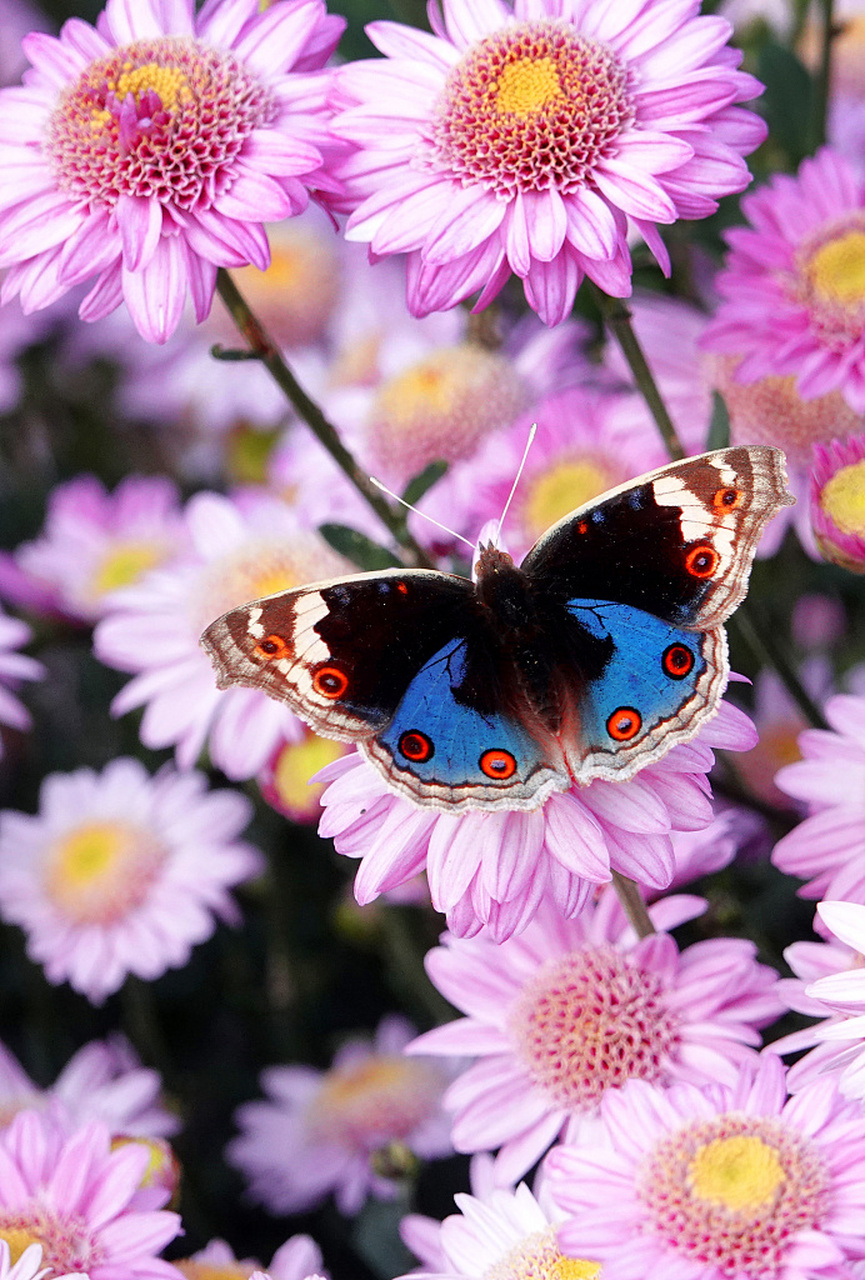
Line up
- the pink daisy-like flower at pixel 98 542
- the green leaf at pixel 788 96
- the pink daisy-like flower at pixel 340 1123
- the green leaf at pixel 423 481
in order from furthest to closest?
the pink daisy-like flower at pixel 98 542 < the green leaf at pixel 788 96 < the pink daisy-like flower at pixel 340 1123 < the green leaf at pixel 423 481

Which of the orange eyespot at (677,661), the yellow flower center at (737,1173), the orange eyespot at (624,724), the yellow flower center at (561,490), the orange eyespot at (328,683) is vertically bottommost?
the yellow flower center at (737,1173)

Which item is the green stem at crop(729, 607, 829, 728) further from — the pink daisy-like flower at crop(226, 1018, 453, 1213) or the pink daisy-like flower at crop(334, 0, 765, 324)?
the pink daisy-like flower at crop(226, 1018, 453, 1213)

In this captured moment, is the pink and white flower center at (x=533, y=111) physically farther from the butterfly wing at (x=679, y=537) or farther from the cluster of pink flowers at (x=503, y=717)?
the butterfly wing at (x=679, y=537)

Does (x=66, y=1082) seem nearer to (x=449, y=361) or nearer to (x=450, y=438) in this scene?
(x=450, y=438)

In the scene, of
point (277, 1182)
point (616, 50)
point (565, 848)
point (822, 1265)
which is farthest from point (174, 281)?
point (277, 1182)

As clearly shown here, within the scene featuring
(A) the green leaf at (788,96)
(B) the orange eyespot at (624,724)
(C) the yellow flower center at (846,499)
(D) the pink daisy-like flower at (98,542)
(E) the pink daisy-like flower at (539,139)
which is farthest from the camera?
(D) the pink daisy-like flower at (98,542)

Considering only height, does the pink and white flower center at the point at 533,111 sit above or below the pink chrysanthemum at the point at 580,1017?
above

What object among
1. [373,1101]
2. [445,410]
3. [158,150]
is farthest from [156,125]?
[373,1101]

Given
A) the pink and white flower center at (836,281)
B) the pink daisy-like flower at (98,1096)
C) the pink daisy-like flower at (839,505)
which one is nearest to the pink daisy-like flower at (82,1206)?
the pink daisy-like flower at (98,1096)
